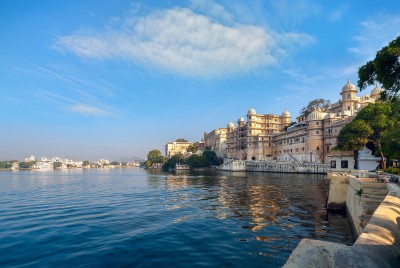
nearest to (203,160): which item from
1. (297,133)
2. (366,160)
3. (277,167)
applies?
(277,167)

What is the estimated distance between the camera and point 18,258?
10102 mm

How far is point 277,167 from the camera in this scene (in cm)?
7962

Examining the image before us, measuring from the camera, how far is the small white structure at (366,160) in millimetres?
50713

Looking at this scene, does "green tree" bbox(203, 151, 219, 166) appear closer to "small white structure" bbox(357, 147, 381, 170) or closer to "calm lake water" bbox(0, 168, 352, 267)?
"small white structure" bbox(357, 147, 381, 170)

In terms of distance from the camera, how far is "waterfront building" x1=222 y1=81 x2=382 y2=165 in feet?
247

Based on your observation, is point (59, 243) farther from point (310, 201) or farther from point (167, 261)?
point (310, 201)

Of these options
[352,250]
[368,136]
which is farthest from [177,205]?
[368,136]

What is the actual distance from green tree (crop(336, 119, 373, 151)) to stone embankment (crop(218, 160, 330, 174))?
1584 centimetres

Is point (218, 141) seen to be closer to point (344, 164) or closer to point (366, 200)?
point (344, 164)

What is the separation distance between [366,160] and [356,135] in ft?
20.2

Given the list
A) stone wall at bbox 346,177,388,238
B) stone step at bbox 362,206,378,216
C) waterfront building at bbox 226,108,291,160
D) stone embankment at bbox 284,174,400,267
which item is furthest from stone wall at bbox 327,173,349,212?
waterfront building at bbox 226,108,291,160

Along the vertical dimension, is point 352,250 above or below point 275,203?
above

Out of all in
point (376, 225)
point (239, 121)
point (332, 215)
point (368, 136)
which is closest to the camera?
point (376, 225)

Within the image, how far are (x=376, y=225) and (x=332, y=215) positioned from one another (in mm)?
12341
